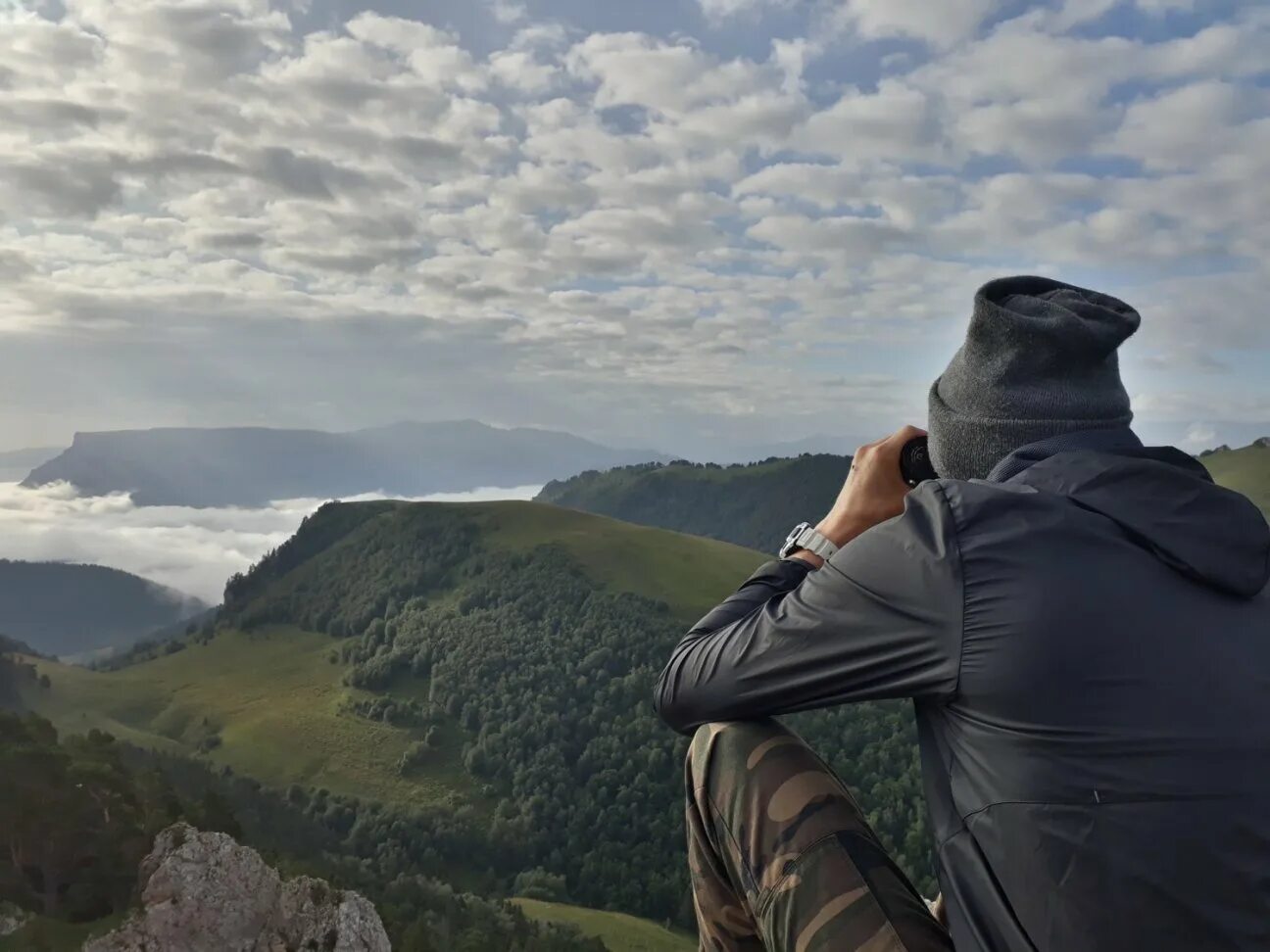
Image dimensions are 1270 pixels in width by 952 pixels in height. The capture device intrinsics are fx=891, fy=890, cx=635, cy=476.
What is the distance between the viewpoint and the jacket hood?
2473mm

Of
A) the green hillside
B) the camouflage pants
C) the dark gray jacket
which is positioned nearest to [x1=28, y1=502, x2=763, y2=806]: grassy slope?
the green hillside

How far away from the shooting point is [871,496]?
3865 millimetres

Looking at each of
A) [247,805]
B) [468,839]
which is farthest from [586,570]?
[247,805]

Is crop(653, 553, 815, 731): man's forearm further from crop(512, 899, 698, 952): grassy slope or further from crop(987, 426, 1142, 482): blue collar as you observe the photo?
crop(512, 899, 698, 952): grassy slope

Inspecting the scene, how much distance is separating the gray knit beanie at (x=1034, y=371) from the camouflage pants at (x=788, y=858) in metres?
1.37

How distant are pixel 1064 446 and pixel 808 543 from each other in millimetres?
1161

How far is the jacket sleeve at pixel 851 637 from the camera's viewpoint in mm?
2676

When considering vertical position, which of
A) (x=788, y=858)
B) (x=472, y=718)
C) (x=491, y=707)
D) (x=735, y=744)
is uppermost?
(x=735, y=744)

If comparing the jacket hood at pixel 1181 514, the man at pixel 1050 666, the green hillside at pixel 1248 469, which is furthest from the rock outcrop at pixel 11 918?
the green hillside at pixel 1248 469

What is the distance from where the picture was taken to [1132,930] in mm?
2404

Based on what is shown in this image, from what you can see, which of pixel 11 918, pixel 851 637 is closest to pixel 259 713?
pixel 11 918

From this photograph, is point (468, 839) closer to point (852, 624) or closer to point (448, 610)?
point (448, 610)

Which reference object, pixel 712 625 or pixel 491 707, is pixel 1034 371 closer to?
pixel 712 625

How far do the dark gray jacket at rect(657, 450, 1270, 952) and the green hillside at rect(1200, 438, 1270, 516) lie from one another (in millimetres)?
180847
